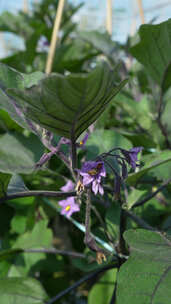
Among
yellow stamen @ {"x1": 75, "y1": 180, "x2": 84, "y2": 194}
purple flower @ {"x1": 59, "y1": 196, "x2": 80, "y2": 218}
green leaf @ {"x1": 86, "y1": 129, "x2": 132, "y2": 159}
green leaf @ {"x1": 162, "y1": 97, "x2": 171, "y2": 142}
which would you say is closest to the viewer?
yellow stamen @ {"x1": 75, "y1": 180, "x2": 84, "y2": 194}

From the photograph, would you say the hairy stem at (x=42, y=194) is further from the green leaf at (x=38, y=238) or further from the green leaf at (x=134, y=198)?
the green leaf at (x=38, y=238)

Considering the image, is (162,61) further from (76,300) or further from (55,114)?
(76,300)

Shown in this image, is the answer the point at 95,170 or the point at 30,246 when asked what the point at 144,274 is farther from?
A: the point at 30,246

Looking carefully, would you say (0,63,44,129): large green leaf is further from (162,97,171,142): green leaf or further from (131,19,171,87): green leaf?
(162,97,171,142): green leaf

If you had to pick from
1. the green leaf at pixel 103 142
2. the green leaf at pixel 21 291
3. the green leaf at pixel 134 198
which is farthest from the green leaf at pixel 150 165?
the green leaf at pixel 21 291

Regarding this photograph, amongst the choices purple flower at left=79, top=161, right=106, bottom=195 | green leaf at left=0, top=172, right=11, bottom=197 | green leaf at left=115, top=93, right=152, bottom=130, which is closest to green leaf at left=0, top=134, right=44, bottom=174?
green leaf at left=0, top=172, right=11, bottom=197

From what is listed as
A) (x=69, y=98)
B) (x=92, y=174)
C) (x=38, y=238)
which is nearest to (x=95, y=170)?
(x=92, y=174)
